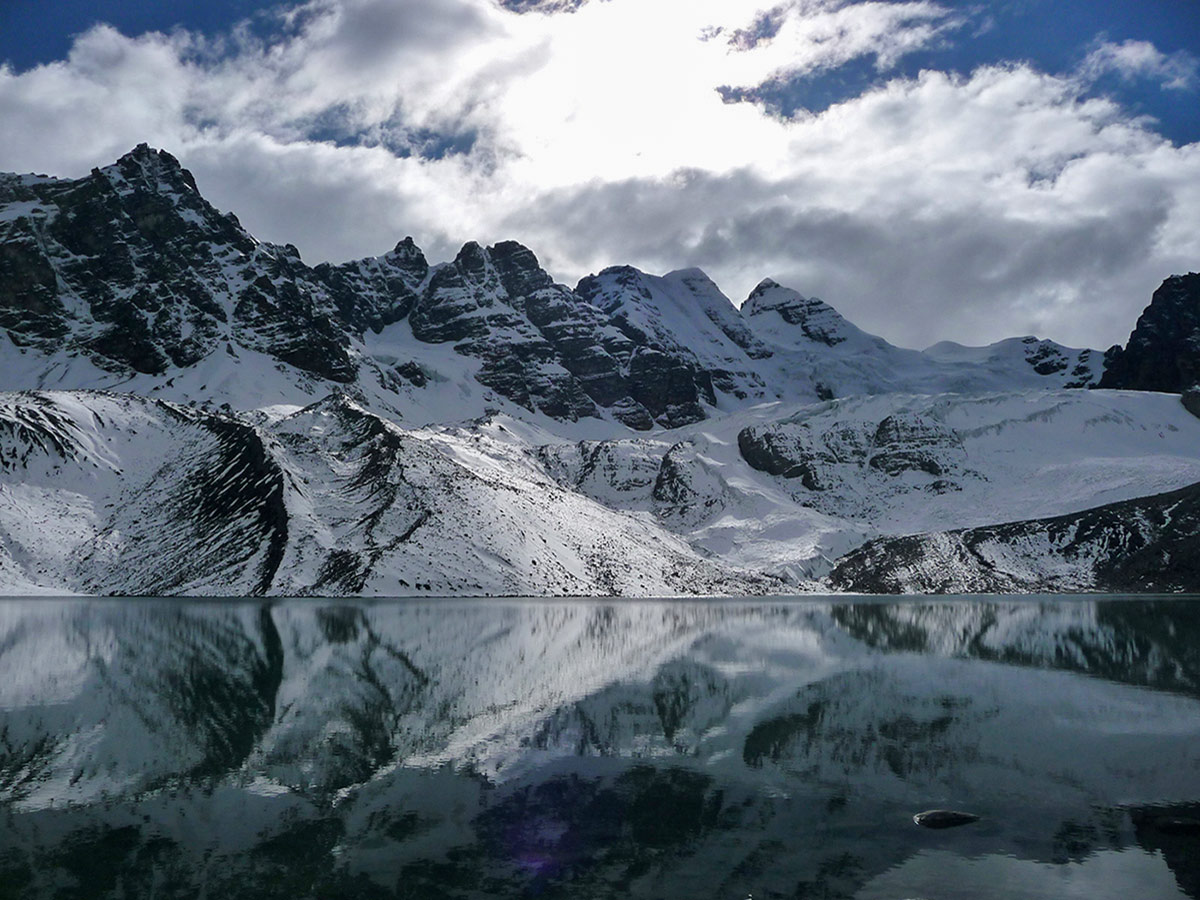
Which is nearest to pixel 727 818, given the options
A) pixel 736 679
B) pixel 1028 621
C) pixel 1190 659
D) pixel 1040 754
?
pixel 1040 754

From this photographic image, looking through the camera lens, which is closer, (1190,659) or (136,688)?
(136,688)

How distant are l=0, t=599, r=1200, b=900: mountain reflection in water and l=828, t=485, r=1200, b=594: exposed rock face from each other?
99.8 meters

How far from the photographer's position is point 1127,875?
779 inches

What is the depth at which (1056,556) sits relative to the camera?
520 feet

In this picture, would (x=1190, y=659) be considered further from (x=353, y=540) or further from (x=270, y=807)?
(x=353, y=540)

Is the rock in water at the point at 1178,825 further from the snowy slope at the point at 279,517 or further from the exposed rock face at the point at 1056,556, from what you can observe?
the exposed rock face at the point at 1056,556

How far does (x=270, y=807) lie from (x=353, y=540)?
94991mm

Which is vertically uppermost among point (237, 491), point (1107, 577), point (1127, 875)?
point (237, 491)

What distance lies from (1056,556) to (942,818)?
499ft

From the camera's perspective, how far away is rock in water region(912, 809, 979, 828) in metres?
23.2

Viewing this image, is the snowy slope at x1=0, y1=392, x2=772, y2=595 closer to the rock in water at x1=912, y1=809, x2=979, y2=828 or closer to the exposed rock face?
the exposed rock face

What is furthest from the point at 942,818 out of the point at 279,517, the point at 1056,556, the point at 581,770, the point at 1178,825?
the point at 1056,556

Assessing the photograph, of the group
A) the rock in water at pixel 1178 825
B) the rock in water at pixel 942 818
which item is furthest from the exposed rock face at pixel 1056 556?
the rock in water at pixel 942 818

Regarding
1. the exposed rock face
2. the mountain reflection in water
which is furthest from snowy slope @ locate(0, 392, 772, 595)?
the mountain reflection in water
